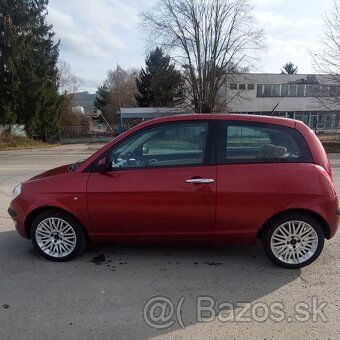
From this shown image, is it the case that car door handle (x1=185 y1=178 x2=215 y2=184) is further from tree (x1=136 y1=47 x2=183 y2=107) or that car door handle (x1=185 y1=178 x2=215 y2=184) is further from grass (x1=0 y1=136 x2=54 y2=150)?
tree (x1=136 y1=47 x2=183 y2=107)

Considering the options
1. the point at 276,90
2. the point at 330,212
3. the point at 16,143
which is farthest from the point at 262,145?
the point at 276,90

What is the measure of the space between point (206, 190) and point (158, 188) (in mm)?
532

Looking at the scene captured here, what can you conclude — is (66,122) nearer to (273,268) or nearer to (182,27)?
(182,27)

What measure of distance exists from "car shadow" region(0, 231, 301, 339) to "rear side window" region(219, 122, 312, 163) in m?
1.26

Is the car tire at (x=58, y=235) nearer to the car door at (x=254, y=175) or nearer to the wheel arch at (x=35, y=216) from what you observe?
the wheel arch at (x=35, y=216)

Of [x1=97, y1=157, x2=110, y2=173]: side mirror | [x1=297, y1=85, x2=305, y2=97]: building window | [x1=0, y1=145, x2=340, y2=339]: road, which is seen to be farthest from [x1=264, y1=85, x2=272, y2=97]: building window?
[x1=97, y1=157, x2=110, y2=173]: side mirror

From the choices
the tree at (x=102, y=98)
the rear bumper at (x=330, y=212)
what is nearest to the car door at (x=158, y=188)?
the rear bumper at (x=330, y=212)

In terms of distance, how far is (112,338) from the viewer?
9.17 feet

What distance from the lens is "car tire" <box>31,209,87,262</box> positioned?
4.17 meters

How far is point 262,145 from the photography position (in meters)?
4.02

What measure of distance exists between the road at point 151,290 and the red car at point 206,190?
1.04 feet

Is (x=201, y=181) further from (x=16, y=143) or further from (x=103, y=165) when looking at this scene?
(x=16, y=143)

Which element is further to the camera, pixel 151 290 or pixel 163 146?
pixel 163 146

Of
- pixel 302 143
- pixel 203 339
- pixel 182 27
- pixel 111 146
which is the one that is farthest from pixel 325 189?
pixel 182 27
